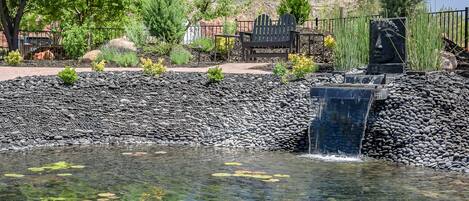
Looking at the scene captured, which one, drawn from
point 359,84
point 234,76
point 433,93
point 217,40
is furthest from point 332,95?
point 217,40

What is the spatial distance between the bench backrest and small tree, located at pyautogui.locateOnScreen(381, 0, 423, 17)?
2.16 metres

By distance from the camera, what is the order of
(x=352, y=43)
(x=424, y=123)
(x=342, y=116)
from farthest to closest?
(x=352, y=43)
(x=342, y=116)
(x=424, y=123)

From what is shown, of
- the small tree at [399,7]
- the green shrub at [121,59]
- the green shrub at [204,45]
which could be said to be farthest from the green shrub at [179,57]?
the small tree at [399,7]

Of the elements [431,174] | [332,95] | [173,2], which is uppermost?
[173,2]

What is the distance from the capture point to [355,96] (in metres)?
10.1

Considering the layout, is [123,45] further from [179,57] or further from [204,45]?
[179,57]

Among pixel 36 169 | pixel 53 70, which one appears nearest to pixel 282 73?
pixel 36 169

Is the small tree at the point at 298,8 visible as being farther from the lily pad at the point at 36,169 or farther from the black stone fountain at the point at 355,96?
the lily pad at the point at 36,169

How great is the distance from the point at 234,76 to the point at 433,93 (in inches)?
138

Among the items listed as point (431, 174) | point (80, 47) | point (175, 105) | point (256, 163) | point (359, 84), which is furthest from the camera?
point (80, 47)

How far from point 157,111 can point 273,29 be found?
535cm

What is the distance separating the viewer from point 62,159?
926 centimetres

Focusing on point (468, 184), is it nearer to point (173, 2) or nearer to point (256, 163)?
point (256, 163)

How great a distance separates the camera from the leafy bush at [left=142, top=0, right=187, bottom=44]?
17.8 meters
